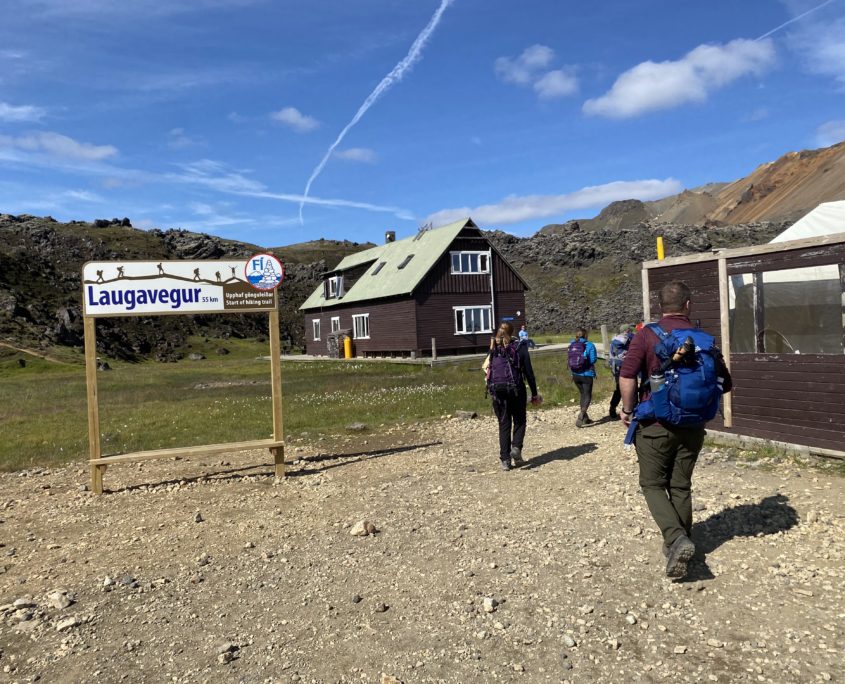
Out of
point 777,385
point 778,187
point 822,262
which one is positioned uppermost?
point 778,187

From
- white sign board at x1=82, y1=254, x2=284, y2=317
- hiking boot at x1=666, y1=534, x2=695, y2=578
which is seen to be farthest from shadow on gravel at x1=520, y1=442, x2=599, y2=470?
white sign board at x1=82, y1=254, x2=284, y2=317

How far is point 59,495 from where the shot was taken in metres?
9.66

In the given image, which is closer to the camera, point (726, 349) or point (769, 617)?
point (769, 617)

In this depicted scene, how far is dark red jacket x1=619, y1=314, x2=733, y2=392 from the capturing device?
522 centimetres

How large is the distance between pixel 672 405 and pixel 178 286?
8.23 m

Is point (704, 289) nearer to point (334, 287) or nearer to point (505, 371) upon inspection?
point (505, 371)

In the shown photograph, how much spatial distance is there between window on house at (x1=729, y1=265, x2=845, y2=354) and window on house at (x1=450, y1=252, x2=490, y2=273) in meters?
31.0

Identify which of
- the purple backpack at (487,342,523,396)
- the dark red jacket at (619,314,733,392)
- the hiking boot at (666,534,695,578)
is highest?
the dark red jacket at (619,314,733,392)

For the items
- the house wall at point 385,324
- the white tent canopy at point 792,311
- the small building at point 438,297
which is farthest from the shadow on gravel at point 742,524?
the house wall at point 385,324

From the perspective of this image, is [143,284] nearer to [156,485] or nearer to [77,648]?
[156,485]

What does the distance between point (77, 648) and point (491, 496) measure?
4.99 metres

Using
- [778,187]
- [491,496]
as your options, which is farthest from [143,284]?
[778,187]

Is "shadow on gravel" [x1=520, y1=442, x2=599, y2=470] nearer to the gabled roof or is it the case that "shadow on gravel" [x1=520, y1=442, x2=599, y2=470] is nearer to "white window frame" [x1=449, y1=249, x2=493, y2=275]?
the gabled roof

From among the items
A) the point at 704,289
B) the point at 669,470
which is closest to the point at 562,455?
the point at 704,289
